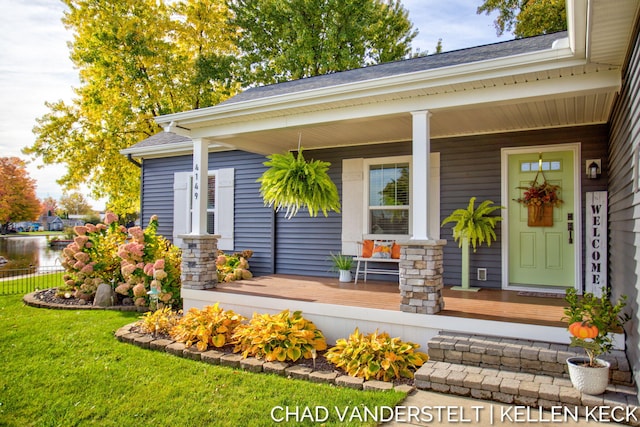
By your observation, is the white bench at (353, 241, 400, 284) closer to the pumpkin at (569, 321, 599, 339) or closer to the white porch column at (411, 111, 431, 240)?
the white porch column at (411, 111, 431, 240)

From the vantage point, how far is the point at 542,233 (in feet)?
18.3

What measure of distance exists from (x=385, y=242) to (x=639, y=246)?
403cm

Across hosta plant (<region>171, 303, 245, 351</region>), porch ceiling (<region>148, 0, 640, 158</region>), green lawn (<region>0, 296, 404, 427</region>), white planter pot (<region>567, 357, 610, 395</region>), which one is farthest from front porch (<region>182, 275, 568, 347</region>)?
porch ceiling (<region>148, 0, 640, 158</region>)

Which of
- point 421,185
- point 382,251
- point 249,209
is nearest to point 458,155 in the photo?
point 382,251

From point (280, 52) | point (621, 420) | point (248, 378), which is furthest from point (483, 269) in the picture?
point (280, 52)

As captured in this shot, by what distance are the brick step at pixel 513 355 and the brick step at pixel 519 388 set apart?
54 millimetres

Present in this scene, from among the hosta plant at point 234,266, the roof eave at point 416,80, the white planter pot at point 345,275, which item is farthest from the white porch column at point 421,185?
the hosta plant at point 234,266

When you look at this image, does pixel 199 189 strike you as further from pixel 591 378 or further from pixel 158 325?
pixel 591 378

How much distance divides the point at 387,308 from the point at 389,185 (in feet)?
8.81

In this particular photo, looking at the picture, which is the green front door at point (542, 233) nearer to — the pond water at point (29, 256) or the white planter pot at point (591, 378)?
the white planter pot at point (591, 378)

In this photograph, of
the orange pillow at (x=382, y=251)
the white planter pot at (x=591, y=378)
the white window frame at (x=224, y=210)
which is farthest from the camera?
the white window frame at (x=224, y=210)

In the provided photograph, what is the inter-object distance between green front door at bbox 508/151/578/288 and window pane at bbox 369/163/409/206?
1472 mm

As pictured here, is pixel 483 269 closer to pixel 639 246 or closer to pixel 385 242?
pixel 385 242

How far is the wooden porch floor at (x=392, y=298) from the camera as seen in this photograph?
4094mm
